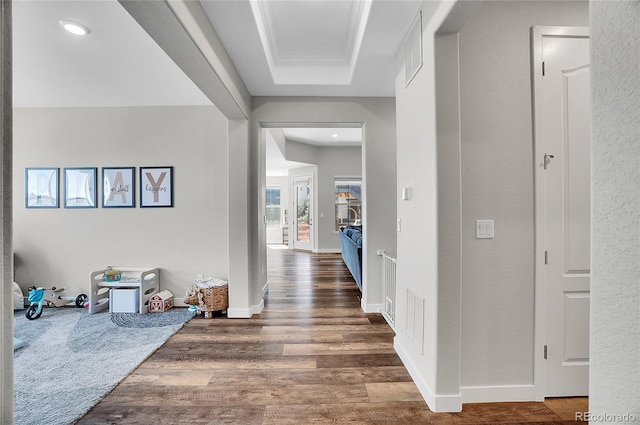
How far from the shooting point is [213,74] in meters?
2.18

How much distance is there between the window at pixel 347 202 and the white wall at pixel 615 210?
24.7 ft

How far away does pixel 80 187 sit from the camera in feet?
12.1

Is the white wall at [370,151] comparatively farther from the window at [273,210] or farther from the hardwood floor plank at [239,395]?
the window at [273,210]

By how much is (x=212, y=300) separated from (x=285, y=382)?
160cm

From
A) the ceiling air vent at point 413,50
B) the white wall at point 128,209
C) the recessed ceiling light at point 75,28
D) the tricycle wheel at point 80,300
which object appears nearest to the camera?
the ceiling air vent at point 413,50

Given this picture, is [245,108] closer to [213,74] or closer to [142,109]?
[213,74]

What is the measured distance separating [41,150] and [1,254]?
428 cm

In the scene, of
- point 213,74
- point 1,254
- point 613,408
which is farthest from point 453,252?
point 213,74

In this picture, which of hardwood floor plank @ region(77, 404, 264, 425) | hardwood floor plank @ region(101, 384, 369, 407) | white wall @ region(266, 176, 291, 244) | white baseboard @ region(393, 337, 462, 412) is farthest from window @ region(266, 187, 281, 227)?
white baseboard @ region(393, 337, 462, 412)

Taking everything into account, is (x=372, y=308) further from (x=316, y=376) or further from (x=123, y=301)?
(x=123, y=301)

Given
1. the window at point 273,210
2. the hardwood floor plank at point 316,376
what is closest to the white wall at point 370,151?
the hardwood floor plank at point 316,376

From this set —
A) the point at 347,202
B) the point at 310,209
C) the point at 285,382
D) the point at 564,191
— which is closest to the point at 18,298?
the point at 285,382

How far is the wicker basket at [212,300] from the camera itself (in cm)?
321

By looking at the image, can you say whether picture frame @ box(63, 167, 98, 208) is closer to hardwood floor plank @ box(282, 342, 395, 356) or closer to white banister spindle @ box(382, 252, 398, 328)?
hardwood floor plank @ box(282, 342, 395, 356)
